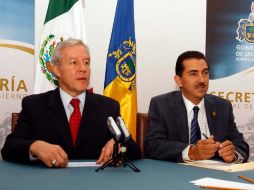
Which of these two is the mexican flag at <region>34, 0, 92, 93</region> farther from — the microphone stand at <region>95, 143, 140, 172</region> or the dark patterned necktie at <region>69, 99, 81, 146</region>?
the microphone stand at <region>95, 143, 140, 172</region>

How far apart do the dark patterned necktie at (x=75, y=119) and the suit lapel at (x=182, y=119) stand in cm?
86

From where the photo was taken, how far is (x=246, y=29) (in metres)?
4.36

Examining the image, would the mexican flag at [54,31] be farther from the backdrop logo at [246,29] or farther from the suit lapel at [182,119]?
the backdrop logo at [246,29]

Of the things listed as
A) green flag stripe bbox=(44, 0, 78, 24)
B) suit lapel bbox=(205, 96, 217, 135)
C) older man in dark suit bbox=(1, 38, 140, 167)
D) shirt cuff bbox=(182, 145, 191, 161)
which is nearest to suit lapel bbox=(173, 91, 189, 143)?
suit lapel bbox=(205, 96, 217, 135)

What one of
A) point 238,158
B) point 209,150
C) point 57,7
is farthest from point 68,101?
point 57,7

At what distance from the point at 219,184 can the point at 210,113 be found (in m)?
1.49

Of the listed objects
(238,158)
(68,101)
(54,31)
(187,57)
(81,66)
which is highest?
(54,31)

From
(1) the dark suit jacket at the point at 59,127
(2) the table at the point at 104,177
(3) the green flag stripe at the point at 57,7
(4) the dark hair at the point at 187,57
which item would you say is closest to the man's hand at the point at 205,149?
(2) the table at the point at 104,177

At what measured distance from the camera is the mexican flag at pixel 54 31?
3.54 meters

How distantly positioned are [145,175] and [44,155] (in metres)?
0.54

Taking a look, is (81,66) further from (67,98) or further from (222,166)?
(222,166)

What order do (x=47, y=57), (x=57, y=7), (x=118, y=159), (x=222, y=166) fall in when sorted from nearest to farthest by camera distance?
(x=118, y=159) < (x=222, y=166) < (x=47, y=57) < (x=57, y=7)

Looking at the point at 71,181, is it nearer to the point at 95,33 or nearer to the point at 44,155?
the point at 44,155

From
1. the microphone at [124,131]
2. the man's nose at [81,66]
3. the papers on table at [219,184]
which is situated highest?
the man's nose at [81,66]
